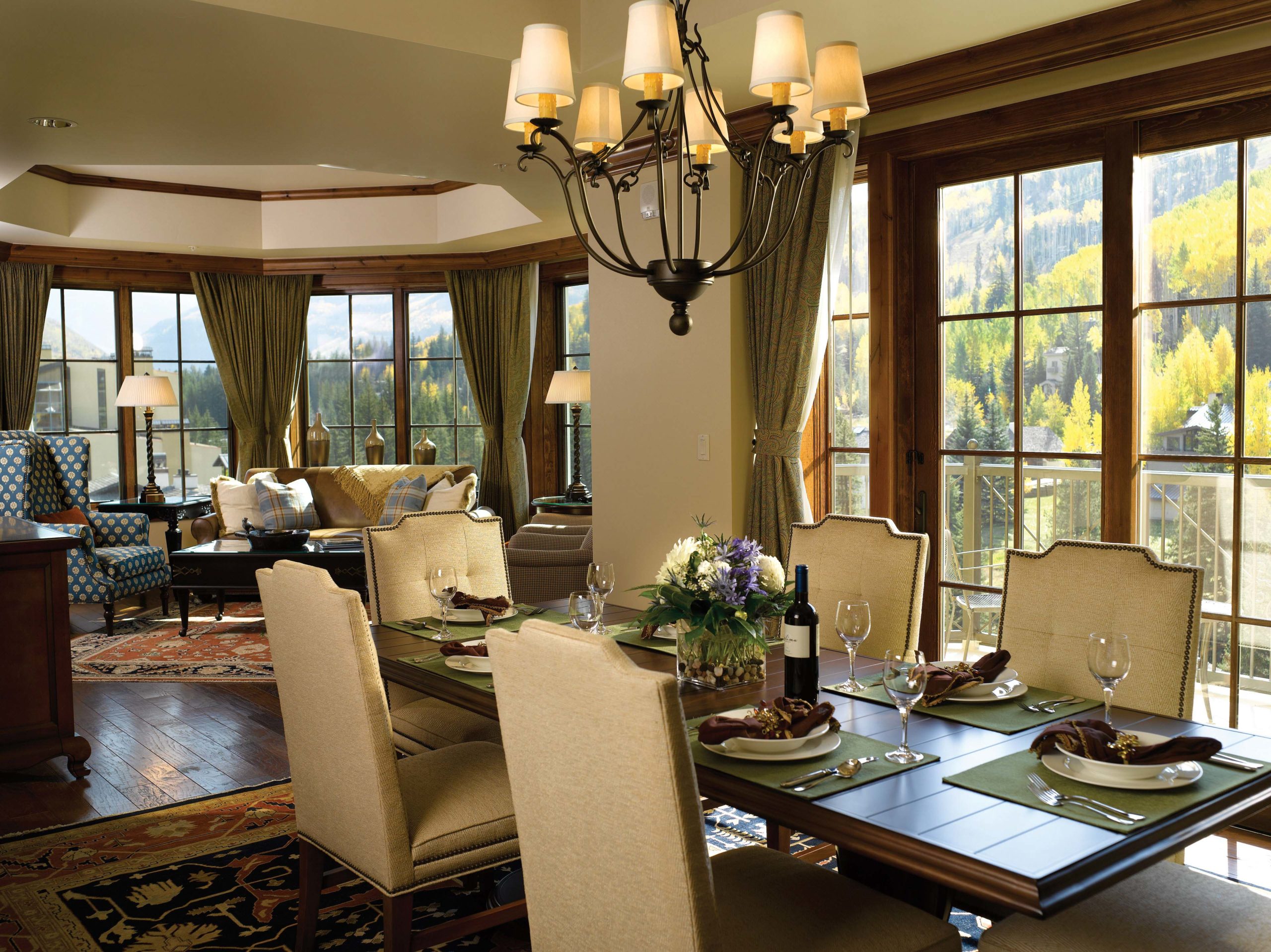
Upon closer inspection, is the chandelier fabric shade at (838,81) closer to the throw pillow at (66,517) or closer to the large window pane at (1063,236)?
the large window pane at (1063,236)

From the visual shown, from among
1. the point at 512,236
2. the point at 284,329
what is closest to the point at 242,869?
the point at 512,236

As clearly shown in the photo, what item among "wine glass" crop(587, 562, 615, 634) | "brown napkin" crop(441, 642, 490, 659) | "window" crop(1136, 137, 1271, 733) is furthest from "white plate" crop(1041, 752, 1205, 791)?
"window" crop(1136, 137, 1271, 733)

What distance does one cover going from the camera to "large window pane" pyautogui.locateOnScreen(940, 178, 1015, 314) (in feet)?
12.2

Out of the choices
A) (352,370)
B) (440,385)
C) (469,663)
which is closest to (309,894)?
(469,663)

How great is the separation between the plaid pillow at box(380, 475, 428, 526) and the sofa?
16cm

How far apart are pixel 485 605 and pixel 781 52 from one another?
62.6 inches

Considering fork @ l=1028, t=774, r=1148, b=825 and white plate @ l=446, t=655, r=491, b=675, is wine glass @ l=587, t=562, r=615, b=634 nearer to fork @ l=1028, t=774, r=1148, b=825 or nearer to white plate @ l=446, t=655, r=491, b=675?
white plate @ l=446, t=655, r=491, b=675

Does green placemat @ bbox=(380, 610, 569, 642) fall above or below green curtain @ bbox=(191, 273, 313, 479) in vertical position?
below

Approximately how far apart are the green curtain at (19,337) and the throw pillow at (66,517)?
109cm

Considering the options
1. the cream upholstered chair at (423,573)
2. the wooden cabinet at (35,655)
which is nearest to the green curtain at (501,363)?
the wooden cabinet at (35,655)

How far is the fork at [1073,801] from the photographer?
152 cm

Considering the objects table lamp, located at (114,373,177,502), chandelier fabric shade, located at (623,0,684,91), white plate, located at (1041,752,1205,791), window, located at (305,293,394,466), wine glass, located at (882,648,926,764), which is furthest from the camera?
window, located at (305,293,394,466)

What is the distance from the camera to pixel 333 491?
25.6 ft

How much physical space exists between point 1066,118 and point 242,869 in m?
3.43
